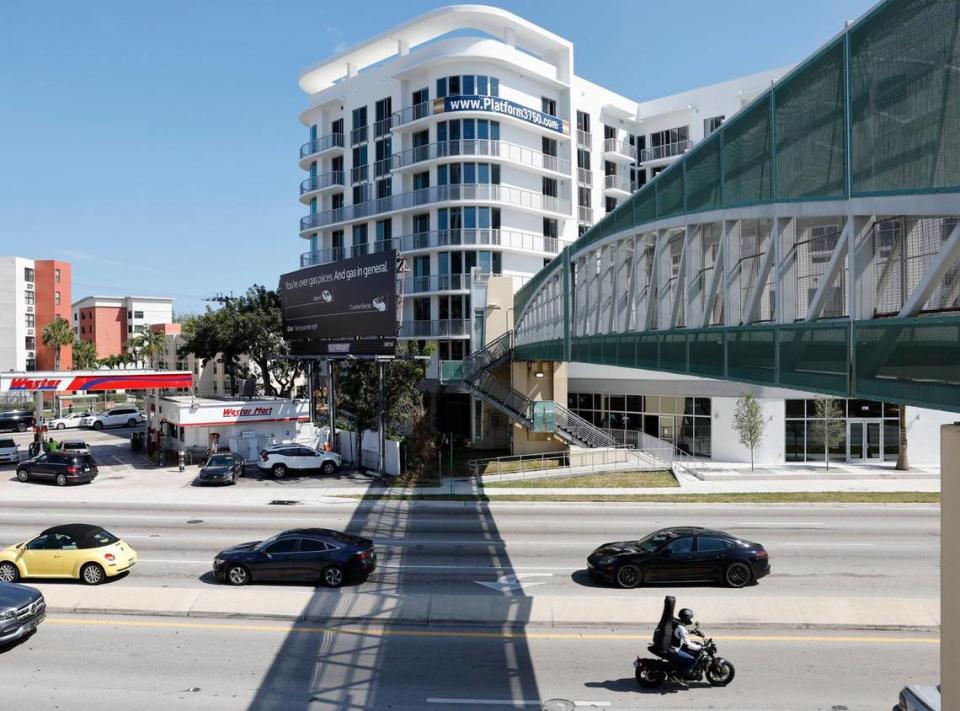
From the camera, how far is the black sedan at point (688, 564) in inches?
668

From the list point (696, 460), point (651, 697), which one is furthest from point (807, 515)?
point (651, 697)

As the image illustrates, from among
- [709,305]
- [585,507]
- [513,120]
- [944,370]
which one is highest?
[513,120]

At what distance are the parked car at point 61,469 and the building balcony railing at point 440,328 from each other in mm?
26235

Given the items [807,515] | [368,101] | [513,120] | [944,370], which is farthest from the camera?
[368,101]

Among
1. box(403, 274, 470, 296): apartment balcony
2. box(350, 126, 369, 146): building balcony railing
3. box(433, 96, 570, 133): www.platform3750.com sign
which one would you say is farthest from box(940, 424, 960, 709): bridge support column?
box(350, 126, 369, 146): building balcony railing

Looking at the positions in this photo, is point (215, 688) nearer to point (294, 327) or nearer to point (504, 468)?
point (504, 468)

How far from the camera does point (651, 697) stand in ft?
37.4

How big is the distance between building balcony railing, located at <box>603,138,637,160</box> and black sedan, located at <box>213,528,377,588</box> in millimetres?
54597

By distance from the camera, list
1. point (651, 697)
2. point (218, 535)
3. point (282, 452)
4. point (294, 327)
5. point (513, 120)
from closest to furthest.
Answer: point (651, 697) < point (218, 535) < point (282, 452) < point (294, 327) < point (513, 120)

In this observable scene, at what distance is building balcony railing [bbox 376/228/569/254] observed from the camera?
5503cm

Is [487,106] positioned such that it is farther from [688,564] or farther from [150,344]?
[150,344]

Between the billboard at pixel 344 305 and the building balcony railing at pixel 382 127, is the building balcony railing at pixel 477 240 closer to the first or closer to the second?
the building balcony railing at pixel 382 127

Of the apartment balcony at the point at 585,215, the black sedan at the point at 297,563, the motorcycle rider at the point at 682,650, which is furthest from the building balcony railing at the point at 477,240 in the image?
the motorcycle rider at the point at 682,650

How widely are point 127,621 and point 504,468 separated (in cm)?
2381
